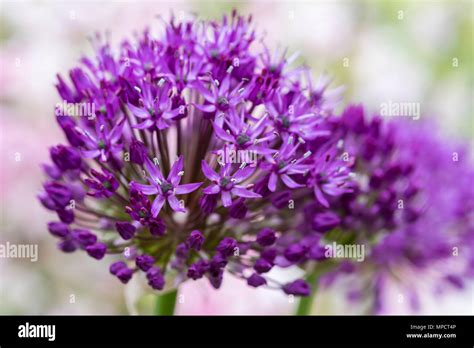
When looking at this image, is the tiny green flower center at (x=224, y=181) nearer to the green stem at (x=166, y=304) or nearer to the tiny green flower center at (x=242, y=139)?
the tiny green flower center at (x=242, y=139)

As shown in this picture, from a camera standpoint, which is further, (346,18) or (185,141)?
(346,18)

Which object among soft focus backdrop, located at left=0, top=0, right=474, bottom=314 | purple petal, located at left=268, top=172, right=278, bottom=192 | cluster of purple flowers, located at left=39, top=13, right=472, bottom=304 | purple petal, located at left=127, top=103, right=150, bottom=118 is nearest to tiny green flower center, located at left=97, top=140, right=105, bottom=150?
cluster of purple flowers, located at left=39, top=13, right=472, bottom=304

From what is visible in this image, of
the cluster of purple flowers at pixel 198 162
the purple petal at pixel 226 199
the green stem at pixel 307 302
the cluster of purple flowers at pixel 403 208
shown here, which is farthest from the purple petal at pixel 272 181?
the green stem at pixel 307 302

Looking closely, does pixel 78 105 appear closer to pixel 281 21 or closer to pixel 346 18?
pixel 281 21

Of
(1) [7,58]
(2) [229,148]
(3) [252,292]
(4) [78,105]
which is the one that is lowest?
(3) [252,292]
